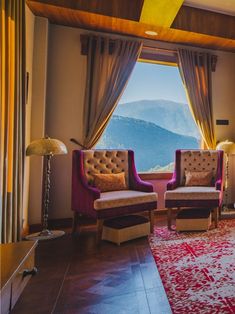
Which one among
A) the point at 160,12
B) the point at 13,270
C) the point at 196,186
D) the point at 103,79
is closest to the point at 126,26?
the point at 160,12

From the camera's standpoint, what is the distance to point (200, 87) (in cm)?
435

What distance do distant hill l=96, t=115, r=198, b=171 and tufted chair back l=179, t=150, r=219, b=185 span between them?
40 cm

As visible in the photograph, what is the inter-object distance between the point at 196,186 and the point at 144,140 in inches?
46.3

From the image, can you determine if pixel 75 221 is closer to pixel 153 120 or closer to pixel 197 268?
pixel 197 268

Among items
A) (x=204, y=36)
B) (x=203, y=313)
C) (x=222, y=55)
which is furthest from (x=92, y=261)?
(x=222, y=55)

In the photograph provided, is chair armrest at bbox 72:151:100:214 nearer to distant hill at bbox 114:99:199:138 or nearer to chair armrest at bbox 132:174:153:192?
chair armrest at bbox 132:174:153:192

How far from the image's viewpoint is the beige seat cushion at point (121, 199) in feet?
9.45

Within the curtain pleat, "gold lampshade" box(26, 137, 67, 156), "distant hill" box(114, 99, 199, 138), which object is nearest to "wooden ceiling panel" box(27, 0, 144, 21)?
the curtain pleat

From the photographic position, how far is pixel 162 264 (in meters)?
2.39

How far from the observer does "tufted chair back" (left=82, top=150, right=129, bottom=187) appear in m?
3.55

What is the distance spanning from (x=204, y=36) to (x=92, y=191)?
117 inches

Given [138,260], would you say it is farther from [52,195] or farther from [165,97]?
[165,97]

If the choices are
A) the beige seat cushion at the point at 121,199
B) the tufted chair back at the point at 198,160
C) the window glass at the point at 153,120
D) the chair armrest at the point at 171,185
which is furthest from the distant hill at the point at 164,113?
the beige seat cushion at the point at 121,199

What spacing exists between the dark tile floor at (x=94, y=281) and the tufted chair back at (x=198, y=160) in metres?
1.61
